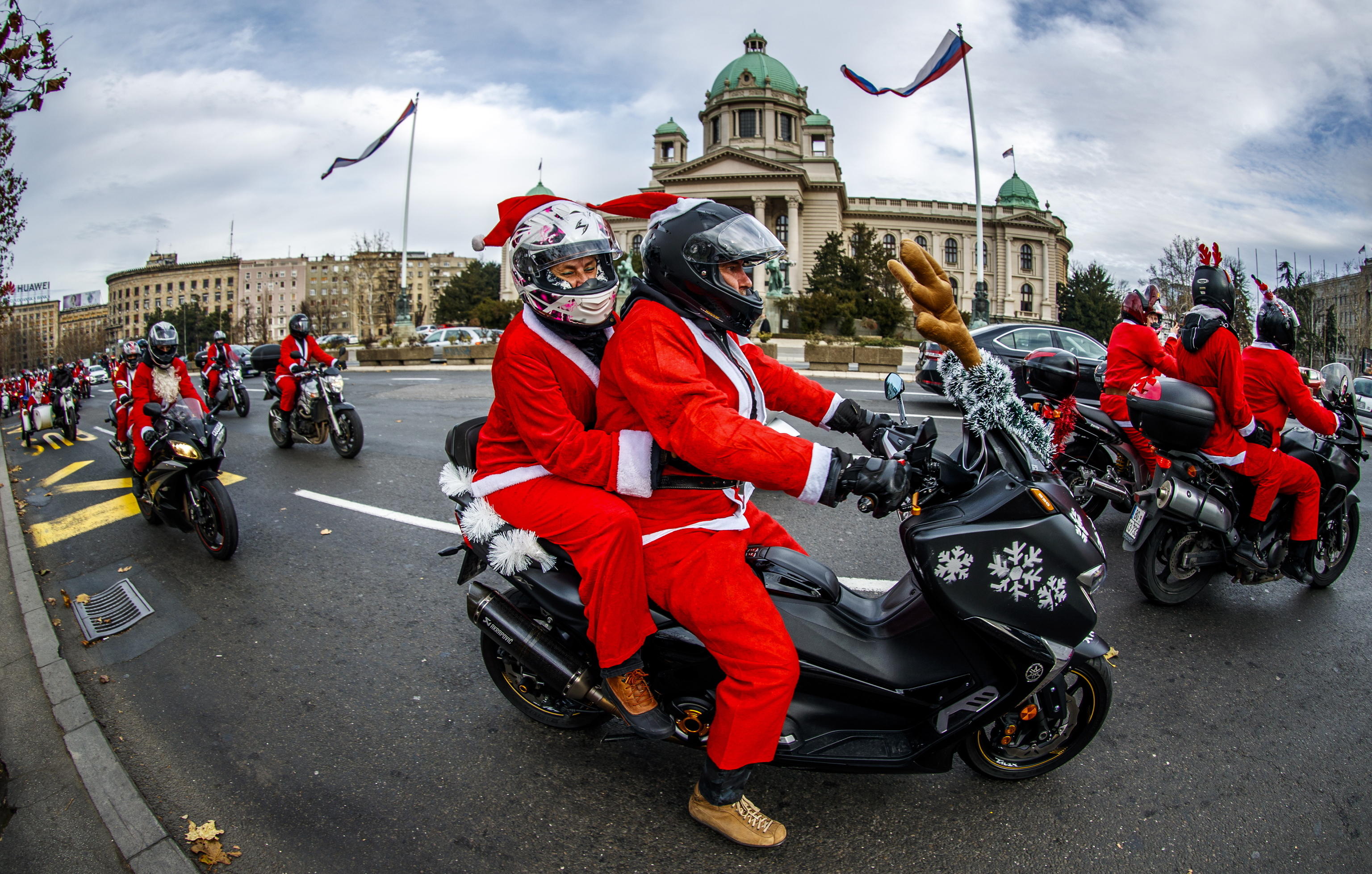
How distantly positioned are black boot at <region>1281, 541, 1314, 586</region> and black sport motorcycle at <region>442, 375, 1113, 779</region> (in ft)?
9.03

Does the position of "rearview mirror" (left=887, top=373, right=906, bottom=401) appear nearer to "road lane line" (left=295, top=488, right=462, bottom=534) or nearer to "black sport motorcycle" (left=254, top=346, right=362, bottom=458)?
"road lane line" (left=295, top=488, right=462, bottom=534)

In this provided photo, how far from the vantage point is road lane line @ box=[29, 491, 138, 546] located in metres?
6.10

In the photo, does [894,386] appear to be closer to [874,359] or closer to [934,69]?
[874,359]

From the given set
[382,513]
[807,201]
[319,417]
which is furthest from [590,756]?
[807,201]

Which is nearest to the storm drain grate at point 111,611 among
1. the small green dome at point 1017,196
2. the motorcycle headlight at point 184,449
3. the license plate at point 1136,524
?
the motorcycle headlight at point 184,449

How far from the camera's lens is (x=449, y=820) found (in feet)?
8.54

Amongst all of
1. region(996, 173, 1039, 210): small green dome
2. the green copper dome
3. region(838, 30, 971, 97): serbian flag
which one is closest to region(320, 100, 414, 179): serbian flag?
region(838, 30, 971, 97): serbian flag

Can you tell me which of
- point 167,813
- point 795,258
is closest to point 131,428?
point 167,813

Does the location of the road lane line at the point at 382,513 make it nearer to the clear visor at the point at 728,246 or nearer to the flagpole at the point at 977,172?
the clear visor at the point at 728,246

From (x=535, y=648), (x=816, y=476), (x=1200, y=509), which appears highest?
(x=816, y=476)

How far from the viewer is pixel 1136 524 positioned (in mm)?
4289

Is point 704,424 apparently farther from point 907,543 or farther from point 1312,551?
point 1312,551

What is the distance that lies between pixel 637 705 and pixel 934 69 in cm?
2631

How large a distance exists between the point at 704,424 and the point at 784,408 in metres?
0.90
